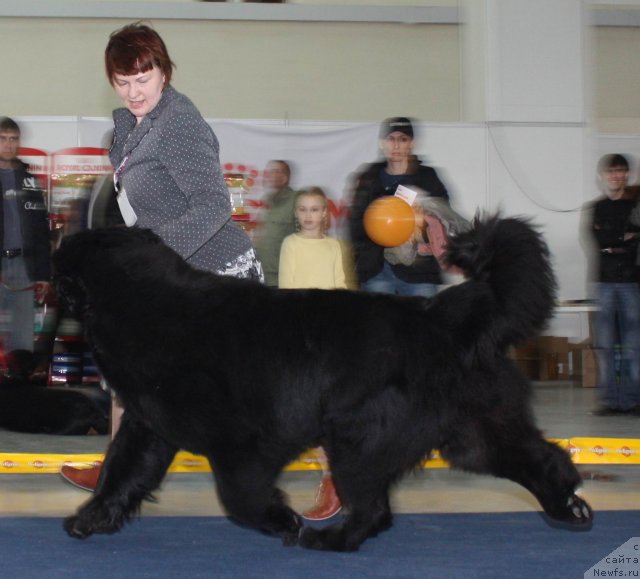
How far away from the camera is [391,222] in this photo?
543 centimetres

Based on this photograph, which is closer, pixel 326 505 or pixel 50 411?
pixel 326 505

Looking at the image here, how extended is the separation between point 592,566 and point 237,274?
1460 mm

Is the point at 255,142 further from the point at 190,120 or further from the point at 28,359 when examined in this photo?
the point at 190,120

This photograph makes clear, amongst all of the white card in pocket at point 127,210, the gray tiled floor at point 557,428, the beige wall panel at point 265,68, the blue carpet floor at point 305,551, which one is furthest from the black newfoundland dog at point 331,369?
the beige wall panel at point 265,68

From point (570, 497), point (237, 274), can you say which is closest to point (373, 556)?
point (570, 497)

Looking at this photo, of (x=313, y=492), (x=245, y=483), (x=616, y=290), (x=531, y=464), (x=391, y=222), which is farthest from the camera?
(x=616, y=290)

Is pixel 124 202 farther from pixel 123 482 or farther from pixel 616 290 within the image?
pixel 616 290

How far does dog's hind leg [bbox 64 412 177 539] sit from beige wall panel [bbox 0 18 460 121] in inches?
360

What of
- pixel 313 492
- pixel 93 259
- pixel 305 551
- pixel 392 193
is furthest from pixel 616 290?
pixel 93 259

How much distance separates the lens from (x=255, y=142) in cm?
927

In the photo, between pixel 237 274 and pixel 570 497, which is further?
pixel 237 274

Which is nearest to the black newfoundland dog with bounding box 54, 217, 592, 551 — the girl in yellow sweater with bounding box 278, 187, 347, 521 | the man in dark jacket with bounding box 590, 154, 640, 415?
the girl in yellow sweater with bounding box 278, 187, 347, 521

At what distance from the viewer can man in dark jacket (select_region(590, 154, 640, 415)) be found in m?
7.66

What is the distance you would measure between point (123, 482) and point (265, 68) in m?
9.65
